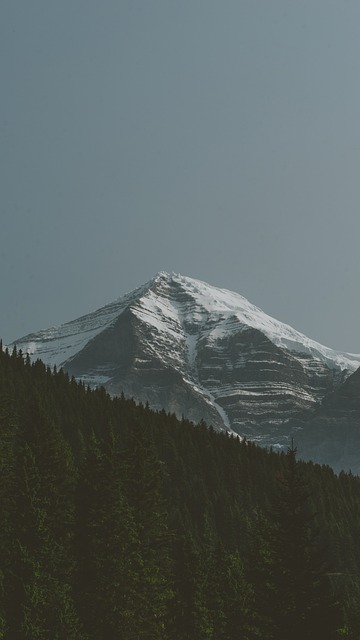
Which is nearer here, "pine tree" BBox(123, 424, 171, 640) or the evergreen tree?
the evergreen tree

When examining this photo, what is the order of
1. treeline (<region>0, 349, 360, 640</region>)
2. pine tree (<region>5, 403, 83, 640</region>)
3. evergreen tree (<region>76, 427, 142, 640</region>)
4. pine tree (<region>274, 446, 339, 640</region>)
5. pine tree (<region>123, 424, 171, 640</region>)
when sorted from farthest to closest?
pine tree (<region>123, 424, 171, 640</region>) → evergreen tree (<region>76, 427, 142, 640</region>) → pine tree (<region>5, 403, 83, 640</region>) → treeline (<region>0, 349, 360, 640</region>) → pine tree (<region>274, 446, 339, 640</region>)

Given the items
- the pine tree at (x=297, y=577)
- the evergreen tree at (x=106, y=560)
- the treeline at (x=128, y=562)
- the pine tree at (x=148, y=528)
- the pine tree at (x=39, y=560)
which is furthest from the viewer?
the pine tree at (x=148, y=528)

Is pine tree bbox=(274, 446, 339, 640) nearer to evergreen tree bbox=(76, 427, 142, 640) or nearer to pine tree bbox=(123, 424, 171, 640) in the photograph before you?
evergreen tree bbox=(76, 427, 142, 640)

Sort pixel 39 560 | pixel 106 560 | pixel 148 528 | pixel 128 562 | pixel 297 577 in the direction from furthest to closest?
pixel 148 528 → pixel 128 562 → pixel 106 560 → pixel 39 560 → pixel 297 577

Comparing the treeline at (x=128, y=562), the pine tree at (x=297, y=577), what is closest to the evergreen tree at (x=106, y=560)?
the treeline at (x=128, y=562)

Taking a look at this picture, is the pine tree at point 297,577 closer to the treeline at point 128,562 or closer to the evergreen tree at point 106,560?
the treeline at point 128,562

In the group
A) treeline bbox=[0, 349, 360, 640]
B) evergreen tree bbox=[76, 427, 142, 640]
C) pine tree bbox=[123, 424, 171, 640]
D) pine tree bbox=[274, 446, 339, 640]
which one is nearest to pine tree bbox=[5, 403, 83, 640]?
treeline bbox=[0, 349, 360, 640]

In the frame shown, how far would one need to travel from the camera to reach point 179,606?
197 ft

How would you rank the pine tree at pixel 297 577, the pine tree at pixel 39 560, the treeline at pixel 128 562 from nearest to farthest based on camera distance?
the pine tree at pixel 297 577, the treeline at pixel 128 562, the pine tree at pixel 39 560

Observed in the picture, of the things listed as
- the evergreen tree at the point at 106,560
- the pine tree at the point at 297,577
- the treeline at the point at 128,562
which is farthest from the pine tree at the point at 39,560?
the pine tree at the point at 297,577

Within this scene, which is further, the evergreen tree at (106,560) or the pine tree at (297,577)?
the evergreen tree at (106,560)

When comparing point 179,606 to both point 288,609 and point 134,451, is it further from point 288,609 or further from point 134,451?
point 288,609

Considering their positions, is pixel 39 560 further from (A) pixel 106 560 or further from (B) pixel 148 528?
(B) pixel 148 528

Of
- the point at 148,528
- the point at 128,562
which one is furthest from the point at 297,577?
the point at 148,528
